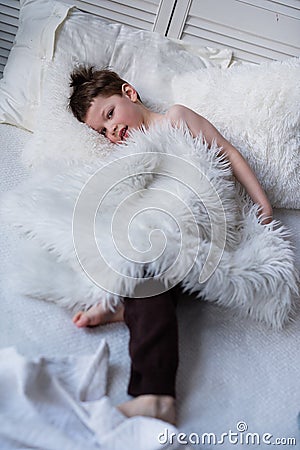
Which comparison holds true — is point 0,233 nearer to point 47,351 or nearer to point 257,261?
point 47,351

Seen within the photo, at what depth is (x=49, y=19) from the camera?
1.79 meters

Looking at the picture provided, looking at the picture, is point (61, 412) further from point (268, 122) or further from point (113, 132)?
point (268, 122)

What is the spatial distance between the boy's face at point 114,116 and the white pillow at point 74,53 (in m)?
0.21

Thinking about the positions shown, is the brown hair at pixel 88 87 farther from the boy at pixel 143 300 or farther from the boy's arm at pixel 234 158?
the boy's arm at pixel 234 158

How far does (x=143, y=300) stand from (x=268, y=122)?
718 mm

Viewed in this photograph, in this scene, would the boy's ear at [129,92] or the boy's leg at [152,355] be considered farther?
the boy's ear at [129,92]

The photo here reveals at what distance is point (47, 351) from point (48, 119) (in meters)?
0.80

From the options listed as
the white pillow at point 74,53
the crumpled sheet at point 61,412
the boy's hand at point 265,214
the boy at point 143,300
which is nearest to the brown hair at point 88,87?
the boy at point 143,300

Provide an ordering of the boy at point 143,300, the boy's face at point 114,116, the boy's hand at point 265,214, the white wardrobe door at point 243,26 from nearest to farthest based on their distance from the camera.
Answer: the boy at point 143,300
the boy's hand at point 265,214
the boy's face at point 114,116
the white wardrobe door at point 243,26

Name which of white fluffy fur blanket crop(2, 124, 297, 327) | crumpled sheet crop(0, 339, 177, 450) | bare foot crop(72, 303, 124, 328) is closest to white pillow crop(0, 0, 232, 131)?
white fluffy fur blanket crop(2, 124, 297, 327)

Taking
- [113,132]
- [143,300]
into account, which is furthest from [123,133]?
[143,300]

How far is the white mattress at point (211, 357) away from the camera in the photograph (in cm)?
98

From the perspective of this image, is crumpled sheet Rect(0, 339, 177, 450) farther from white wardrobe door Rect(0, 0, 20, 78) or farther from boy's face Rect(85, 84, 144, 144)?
white wardrobe door Rect(0, 0, 20, 78)

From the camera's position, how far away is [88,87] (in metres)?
1.56
